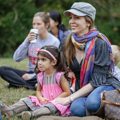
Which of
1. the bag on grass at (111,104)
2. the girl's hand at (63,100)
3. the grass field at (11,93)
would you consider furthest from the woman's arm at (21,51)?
the bag on grass at (111,104)

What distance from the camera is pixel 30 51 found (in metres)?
7.29

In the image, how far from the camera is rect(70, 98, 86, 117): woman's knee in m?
5.64

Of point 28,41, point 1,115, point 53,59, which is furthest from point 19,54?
point 1,115

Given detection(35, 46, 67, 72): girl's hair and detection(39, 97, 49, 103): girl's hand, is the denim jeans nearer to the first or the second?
detection(39, 97, 49, 103): girl's hand

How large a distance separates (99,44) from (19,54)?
1.71 metres

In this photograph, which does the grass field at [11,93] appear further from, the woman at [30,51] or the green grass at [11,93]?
the woman at [30,51]

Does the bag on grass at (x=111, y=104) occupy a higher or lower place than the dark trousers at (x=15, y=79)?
higher

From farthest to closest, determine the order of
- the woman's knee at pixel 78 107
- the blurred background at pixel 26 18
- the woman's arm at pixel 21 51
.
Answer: the blurred background at pixel 26 18, the woman's arm at pixel 21 51, the woman's knee at pixel 78 107

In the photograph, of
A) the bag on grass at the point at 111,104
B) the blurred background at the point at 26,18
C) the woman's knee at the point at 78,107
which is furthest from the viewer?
the blurred background at the point at 26,18

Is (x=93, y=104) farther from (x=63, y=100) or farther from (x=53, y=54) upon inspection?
(x=53, y=54)

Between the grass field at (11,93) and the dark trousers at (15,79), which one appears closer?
the grass field at (11,93)

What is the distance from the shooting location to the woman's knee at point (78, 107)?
5.64 metres

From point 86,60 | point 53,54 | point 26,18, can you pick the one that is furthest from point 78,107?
point 26,18

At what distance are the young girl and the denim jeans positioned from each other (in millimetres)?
179
